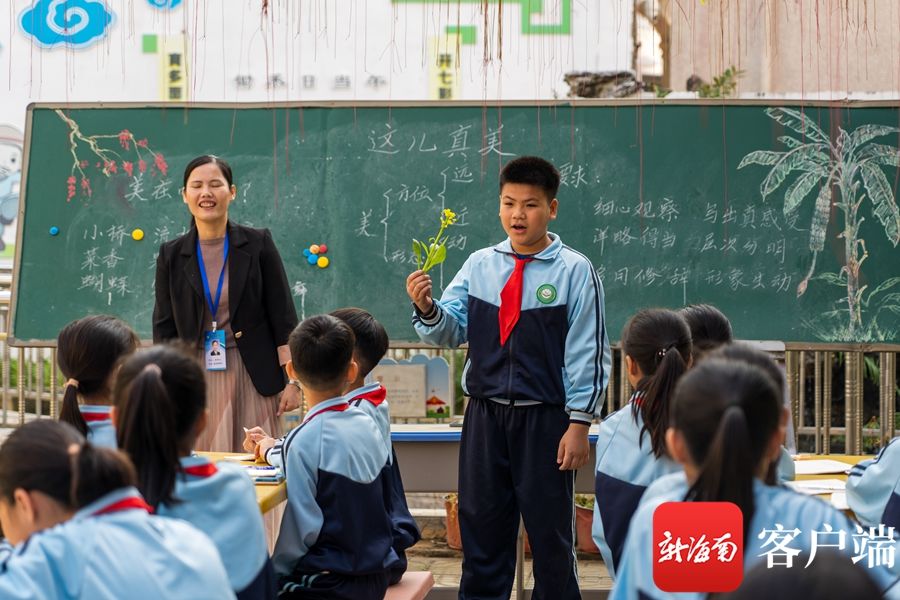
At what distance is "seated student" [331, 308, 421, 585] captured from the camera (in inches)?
113

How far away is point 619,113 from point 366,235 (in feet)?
3.95

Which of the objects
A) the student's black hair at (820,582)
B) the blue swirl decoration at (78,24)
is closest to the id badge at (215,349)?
the student's black hair at (820,582)

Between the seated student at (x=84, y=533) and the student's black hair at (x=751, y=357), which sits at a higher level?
the student's black hair at (x=751, y=357)

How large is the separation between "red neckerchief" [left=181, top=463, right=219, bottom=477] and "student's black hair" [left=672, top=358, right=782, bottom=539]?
34.5 inches

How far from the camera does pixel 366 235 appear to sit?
4898 millimetres

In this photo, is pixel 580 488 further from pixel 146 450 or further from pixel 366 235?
pixel 146 450

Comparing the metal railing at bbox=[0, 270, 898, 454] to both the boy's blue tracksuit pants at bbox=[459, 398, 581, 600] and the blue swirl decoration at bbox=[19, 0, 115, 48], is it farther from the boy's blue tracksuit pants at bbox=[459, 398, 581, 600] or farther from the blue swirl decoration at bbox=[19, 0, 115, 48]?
the blue swirl decoration at bbox=[19, 0, 115, 48]

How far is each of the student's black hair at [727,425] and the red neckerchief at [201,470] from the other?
876 mm

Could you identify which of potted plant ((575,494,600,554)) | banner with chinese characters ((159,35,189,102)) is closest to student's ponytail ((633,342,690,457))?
potted plant ((575,494,600,554))

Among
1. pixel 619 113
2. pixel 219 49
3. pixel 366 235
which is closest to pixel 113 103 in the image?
pixel 366 235

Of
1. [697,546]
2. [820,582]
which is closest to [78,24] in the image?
[697,546]

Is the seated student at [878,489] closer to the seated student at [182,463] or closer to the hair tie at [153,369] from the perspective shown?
the seated student at [182,463]

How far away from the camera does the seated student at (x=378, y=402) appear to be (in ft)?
9.41

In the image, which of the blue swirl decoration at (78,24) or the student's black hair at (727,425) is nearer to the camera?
the student's black hair at (727,425)
